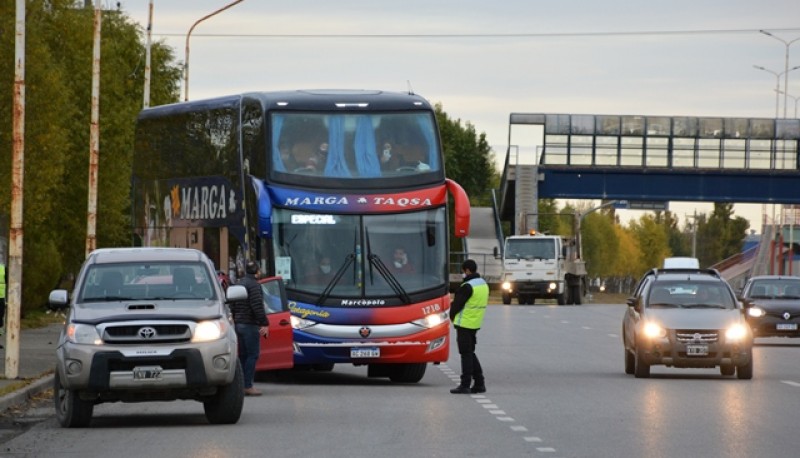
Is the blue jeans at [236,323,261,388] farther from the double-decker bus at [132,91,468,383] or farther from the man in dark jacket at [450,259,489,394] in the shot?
the double-decker bus at [132,91,468,383]

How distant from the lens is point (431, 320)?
26734 millimetres

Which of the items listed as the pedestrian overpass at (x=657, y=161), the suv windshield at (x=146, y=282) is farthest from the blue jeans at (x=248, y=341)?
the pedestrian overpass at (x=657, y=161)

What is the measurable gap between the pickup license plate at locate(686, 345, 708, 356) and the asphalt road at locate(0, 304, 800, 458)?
492mm

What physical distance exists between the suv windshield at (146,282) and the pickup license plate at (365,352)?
665 cm

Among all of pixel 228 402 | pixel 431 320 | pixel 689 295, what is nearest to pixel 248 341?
pixel 431 320

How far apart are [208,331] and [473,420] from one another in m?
2.96

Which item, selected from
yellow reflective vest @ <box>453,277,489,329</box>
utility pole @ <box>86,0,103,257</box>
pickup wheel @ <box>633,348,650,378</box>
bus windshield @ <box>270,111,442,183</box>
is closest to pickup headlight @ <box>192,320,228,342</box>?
yellow reflective vest @ <box>453,277,489,329</box>

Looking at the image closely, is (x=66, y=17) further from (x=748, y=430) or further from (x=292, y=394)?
(x=748, y=430)

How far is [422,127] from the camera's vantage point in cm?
2727

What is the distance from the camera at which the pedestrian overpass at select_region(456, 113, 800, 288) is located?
290 ft

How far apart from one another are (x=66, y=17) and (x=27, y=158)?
11.0m

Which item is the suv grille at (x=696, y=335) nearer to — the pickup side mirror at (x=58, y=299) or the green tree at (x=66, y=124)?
the pickup side mirror at (x=58, y=299)

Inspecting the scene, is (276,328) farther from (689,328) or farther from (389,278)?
(689,328)

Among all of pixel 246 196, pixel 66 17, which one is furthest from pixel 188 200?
pixel 66 17
